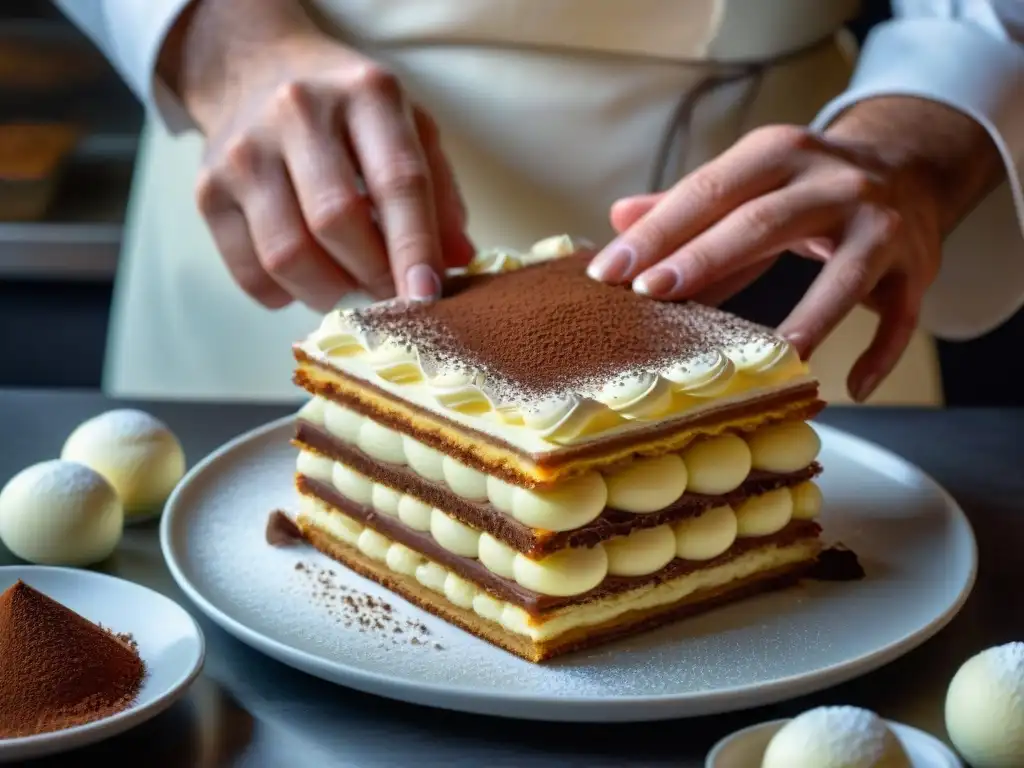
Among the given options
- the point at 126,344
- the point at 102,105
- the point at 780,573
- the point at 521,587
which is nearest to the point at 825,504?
the point at 780,573

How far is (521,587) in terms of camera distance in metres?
1.48

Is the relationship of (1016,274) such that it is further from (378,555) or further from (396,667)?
(396,667)

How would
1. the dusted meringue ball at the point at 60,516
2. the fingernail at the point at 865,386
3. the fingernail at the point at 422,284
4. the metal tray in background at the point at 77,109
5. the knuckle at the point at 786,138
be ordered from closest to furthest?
the dusted meringue ball at the point at 60,516 < the fingernail at the point at 422,284 < the knuckle at the point at 786,138 < the fingernail at the point at 865,386 < the metal tray in background at the point at 77,109

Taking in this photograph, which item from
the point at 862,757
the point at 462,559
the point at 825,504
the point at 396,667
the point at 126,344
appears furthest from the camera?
the point at 126,344

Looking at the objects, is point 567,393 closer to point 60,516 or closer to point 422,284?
point 422,284

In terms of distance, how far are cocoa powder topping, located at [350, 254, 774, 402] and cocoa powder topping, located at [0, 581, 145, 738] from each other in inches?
17.5

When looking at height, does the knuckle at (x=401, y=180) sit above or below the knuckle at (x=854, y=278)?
above

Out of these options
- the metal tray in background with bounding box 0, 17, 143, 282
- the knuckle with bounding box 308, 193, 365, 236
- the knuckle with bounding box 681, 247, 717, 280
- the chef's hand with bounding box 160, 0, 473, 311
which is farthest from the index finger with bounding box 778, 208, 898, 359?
the metal tray in background with bounding box 0, 17, 143, 282

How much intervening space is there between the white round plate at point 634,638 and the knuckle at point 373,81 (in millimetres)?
521

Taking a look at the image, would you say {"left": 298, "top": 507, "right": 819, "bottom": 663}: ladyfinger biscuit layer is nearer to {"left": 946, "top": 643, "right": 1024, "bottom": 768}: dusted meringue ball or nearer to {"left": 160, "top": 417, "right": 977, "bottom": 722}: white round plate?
{"left": 160, "top": 417, "right": 977, "bottom": 722}: white round plate

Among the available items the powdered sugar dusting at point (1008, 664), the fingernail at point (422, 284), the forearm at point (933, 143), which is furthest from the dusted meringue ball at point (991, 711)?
the forearm at point (933, 143)

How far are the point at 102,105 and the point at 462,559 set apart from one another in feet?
9.74

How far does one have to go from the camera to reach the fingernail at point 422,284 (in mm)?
1763

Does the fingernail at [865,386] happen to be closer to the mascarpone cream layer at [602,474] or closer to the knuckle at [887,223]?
the knuckle at [887,223]
